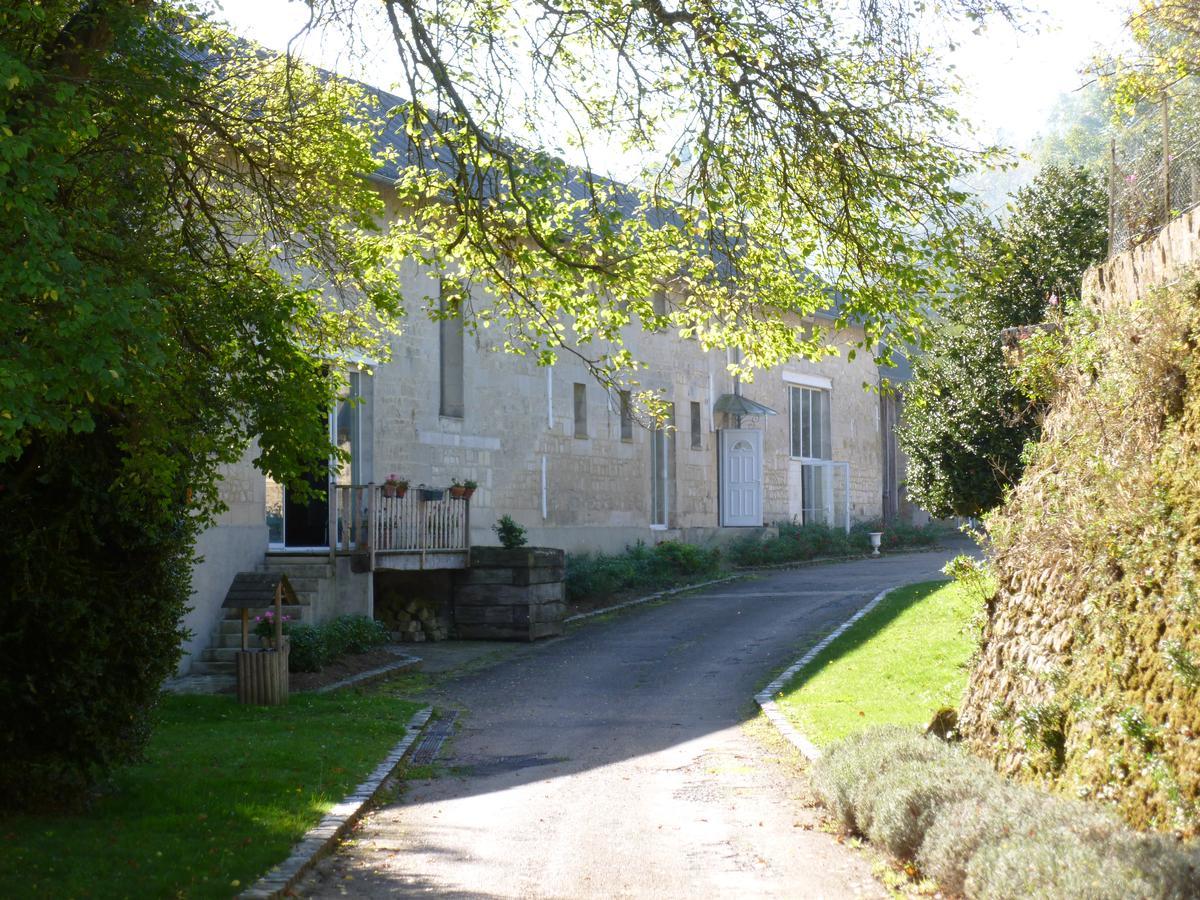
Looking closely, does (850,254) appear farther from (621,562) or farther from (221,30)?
(621,562)

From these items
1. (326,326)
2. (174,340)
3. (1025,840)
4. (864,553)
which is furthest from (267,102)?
(864,553)

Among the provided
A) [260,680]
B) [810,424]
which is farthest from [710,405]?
[260,680]

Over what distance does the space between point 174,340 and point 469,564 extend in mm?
11953

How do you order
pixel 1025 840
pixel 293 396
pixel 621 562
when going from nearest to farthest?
pixel 1025 840 < pixel 293 396 < pixel 621 562

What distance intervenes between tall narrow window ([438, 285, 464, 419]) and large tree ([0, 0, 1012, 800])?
8452mm

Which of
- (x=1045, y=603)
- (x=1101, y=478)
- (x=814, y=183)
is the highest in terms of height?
(x=814, y=183)

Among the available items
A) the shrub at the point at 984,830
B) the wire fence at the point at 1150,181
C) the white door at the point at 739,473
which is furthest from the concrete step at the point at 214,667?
the white door at the point at 739,473

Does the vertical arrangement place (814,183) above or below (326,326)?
above

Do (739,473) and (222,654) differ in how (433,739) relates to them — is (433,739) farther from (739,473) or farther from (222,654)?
(739,473)

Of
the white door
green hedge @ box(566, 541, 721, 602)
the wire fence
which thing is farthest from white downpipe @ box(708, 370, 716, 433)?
the wire fence

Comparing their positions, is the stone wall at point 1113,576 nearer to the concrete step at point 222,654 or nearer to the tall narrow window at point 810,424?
the concrete step at point 222,654

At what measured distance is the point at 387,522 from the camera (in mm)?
18422

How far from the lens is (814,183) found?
10570 mm

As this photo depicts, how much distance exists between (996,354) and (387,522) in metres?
9.16
